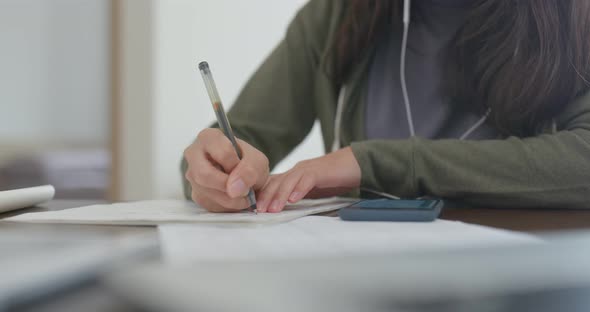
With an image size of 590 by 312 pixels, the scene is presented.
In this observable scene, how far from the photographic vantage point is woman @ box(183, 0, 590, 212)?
0.67 metres

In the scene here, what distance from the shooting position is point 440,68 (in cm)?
95

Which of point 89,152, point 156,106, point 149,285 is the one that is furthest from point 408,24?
point 89,152

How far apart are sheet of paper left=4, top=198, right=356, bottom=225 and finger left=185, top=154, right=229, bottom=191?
32mm

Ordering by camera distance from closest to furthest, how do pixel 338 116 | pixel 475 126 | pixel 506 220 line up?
pixel 506 220 < pixel 475 126 < pixel 338 116

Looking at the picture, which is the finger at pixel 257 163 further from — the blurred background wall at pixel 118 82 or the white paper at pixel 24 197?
the blurred background wall at pixel 118 82

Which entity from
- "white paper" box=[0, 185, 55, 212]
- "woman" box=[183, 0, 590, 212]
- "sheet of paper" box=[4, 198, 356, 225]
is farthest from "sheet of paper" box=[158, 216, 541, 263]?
"white paper" box=[0, 185, 55, 212]

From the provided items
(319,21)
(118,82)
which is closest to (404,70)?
(319,21)

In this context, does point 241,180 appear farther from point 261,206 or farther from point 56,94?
point 56,94

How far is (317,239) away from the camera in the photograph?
0.41 m

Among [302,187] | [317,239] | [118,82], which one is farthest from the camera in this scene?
[118,82]

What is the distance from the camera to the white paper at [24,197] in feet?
2.30

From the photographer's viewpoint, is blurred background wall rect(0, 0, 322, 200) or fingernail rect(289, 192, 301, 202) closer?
fingernail rect(289, 192, 301, 202)

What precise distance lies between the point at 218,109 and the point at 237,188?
9 cm

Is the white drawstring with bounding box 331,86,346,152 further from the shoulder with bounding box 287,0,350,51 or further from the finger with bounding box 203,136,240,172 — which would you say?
the finger with bounding box 203,136,240,172
